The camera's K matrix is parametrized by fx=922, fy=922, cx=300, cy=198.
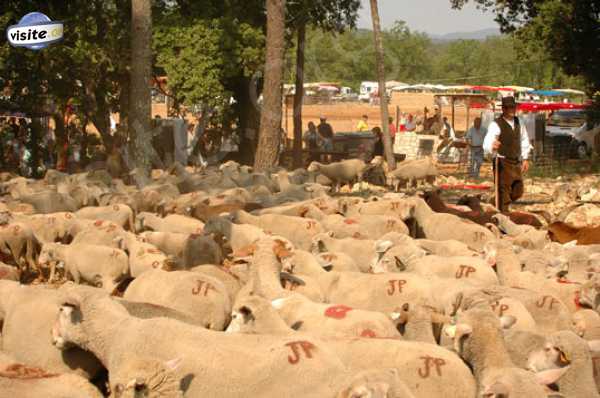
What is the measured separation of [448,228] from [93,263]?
4560mm

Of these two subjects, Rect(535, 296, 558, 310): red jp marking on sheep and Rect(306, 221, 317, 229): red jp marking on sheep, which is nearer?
Rect(535, 296, 558, 310): red jp marking on sheep

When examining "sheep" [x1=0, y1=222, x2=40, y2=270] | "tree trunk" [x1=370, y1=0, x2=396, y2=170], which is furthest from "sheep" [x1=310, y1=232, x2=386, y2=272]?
"tree trunk" [x1=370, y1=0, x2=396, y2=170]

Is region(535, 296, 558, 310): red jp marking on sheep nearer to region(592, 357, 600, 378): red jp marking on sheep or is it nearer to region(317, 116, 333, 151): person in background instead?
region(592, 357, 600, 378): red jp marking on sheep

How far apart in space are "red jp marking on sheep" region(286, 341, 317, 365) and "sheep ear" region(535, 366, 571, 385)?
150 cm

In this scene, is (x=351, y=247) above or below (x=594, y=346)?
above

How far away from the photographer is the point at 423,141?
104 ft

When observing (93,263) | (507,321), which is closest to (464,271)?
(507,321)

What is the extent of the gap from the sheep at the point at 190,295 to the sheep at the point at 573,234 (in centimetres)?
566

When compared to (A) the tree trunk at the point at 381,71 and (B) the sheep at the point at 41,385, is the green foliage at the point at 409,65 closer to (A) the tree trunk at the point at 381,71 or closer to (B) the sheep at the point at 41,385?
(A) the tree trunk at the point at 381,71

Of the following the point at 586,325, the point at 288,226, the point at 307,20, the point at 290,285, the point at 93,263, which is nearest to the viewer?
the point at 586,325

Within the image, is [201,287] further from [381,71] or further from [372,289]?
[381,71]

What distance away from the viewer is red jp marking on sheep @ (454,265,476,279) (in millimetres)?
8797

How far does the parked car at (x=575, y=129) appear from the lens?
3002cm

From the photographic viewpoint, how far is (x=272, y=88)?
64.1 ft
